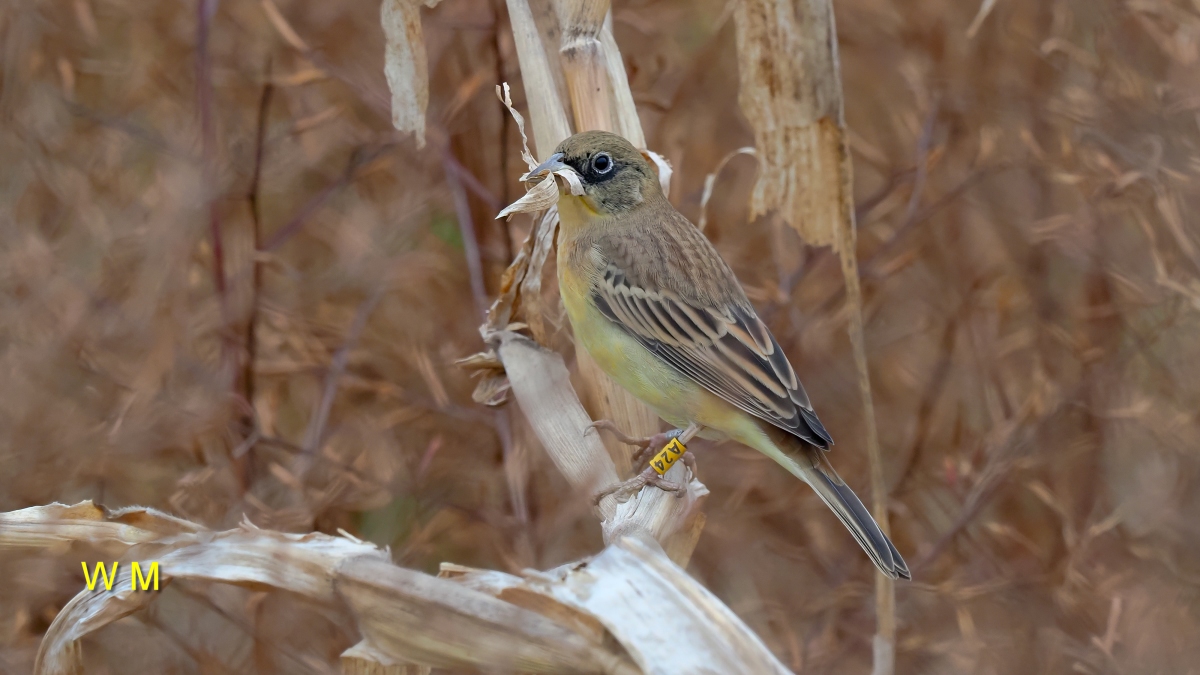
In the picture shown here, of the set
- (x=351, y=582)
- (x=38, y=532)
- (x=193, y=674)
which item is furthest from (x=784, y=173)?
(x=193, y=674)

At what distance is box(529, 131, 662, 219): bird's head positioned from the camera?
258 cm

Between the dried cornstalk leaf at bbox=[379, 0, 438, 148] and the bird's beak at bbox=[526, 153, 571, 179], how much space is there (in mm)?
334

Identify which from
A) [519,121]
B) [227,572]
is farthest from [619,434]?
[227,572]

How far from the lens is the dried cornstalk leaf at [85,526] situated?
1.98m

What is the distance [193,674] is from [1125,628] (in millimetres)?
3482

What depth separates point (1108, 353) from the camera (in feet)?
13.2

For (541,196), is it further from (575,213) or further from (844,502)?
(844,502)

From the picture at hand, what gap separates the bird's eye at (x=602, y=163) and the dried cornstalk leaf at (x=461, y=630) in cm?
132

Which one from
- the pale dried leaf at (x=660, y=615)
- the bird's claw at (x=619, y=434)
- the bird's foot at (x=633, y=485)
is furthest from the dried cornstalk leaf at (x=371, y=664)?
the bird's claw at (x=619, y=434)

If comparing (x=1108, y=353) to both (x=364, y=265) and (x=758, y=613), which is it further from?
(x=364, y=265)

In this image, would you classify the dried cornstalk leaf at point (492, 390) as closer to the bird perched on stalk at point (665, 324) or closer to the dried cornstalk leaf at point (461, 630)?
the bird perched on stalk at point (665, 324)

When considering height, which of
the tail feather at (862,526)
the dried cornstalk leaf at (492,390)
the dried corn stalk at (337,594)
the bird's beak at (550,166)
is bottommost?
the tail feather at (862,526)

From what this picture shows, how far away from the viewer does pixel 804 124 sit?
2.48 metres

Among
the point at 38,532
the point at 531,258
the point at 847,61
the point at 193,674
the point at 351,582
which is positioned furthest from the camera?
the point at 847,61
